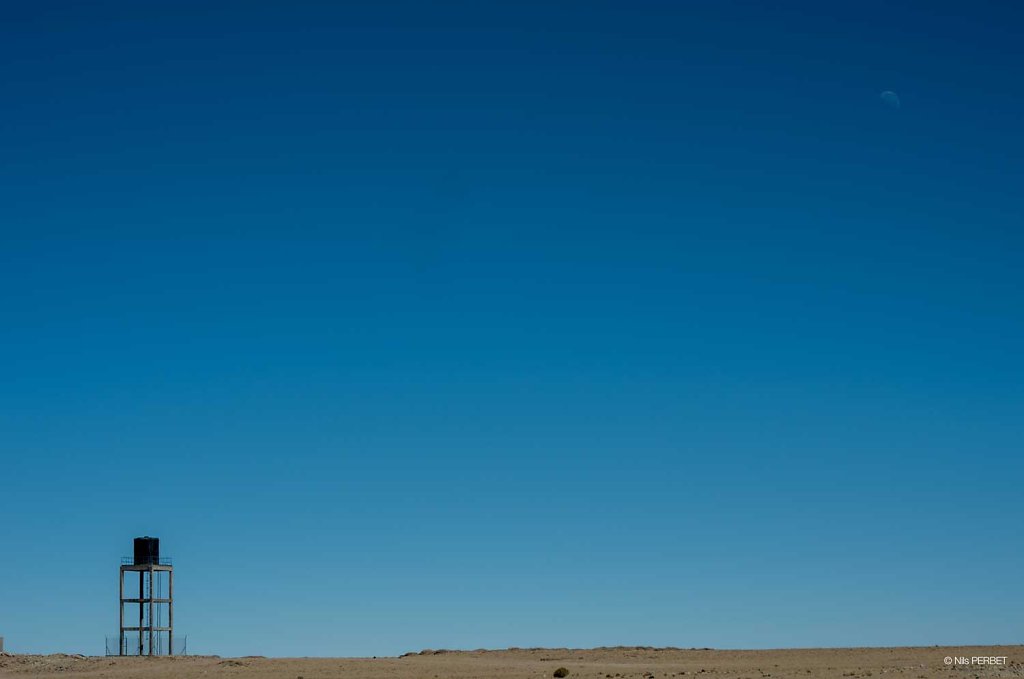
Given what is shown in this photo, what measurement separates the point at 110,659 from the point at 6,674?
835 cm

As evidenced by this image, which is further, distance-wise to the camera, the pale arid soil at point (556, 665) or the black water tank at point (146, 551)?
the black water tank at point (146, 551)

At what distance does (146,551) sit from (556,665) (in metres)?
32.7

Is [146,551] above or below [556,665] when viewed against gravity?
above

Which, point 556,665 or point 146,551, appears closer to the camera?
point 556,665

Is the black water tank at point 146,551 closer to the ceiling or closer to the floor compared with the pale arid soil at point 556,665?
closer to the ceiling

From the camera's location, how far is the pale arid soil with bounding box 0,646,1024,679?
214 ft

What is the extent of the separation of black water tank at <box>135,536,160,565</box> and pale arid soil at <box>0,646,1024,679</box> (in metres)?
12.3

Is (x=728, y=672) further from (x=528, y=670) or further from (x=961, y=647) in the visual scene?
(x=961, y=647)

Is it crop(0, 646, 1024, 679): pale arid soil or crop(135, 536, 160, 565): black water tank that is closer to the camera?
crop(0, 646, 1024, 679): pale arid soil

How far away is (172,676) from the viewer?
220 ft

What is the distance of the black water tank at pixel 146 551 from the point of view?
8844cm

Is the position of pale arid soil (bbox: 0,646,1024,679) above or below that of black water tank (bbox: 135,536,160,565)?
below

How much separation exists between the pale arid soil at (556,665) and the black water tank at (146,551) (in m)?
12.3

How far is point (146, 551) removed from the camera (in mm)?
88562
